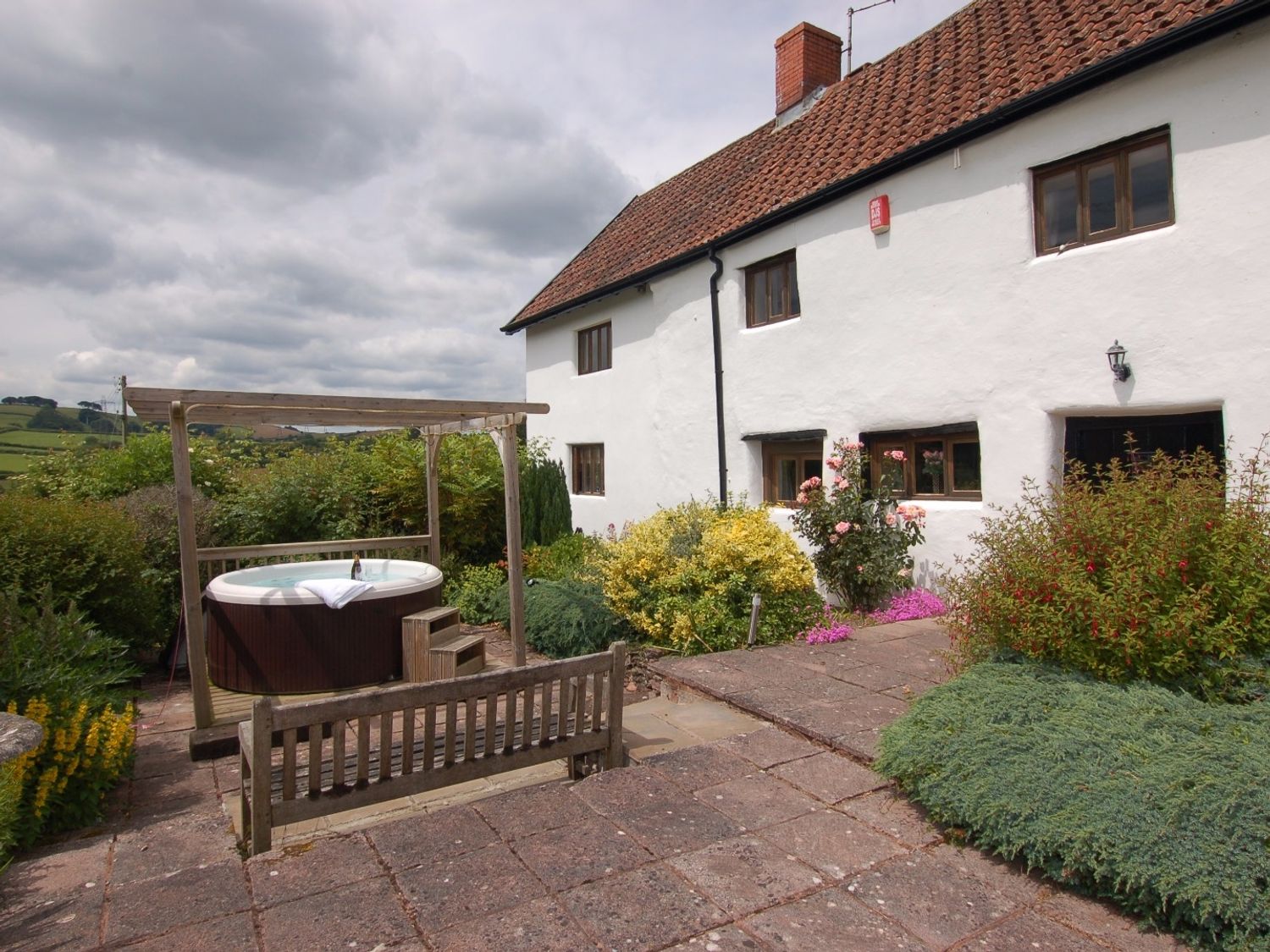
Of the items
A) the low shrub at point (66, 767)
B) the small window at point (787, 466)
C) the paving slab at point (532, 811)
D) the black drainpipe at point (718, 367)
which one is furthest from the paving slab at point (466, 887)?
the black drainpipe at point (718, 367)

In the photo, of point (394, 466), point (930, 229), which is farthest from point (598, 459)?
point (930, 229)

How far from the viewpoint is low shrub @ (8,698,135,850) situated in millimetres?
3979

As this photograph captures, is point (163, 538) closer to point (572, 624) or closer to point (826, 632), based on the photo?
point (572, 624)

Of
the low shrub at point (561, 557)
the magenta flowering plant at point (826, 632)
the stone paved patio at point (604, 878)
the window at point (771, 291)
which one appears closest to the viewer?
the stone paved patio at point (604, 878)

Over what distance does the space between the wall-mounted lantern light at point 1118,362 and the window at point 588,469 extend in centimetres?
938

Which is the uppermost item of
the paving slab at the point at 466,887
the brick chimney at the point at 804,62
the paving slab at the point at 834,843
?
the brick chimney at the point at 804,62

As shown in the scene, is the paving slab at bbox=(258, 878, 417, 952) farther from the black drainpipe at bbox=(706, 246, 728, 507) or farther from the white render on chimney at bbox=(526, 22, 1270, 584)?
the black drainpipe at bbox=(706, 246, 728, 507)

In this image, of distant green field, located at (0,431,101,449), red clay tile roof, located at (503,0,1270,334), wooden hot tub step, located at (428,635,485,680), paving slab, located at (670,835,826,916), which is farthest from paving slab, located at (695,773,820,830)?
distant green field, located at (0,431,101,449)

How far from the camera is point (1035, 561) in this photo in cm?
443

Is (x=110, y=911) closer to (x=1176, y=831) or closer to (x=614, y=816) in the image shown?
(x=614, y=816)

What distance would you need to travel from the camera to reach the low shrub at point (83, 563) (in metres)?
6.66

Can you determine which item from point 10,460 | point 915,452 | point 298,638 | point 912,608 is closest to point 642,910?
point 298,638

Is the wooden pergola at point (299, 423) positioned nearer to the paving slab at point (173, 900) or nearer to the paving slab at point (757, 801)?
the paving slab at point (173, 900)

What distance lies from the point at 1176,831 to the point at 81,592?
8048mm
